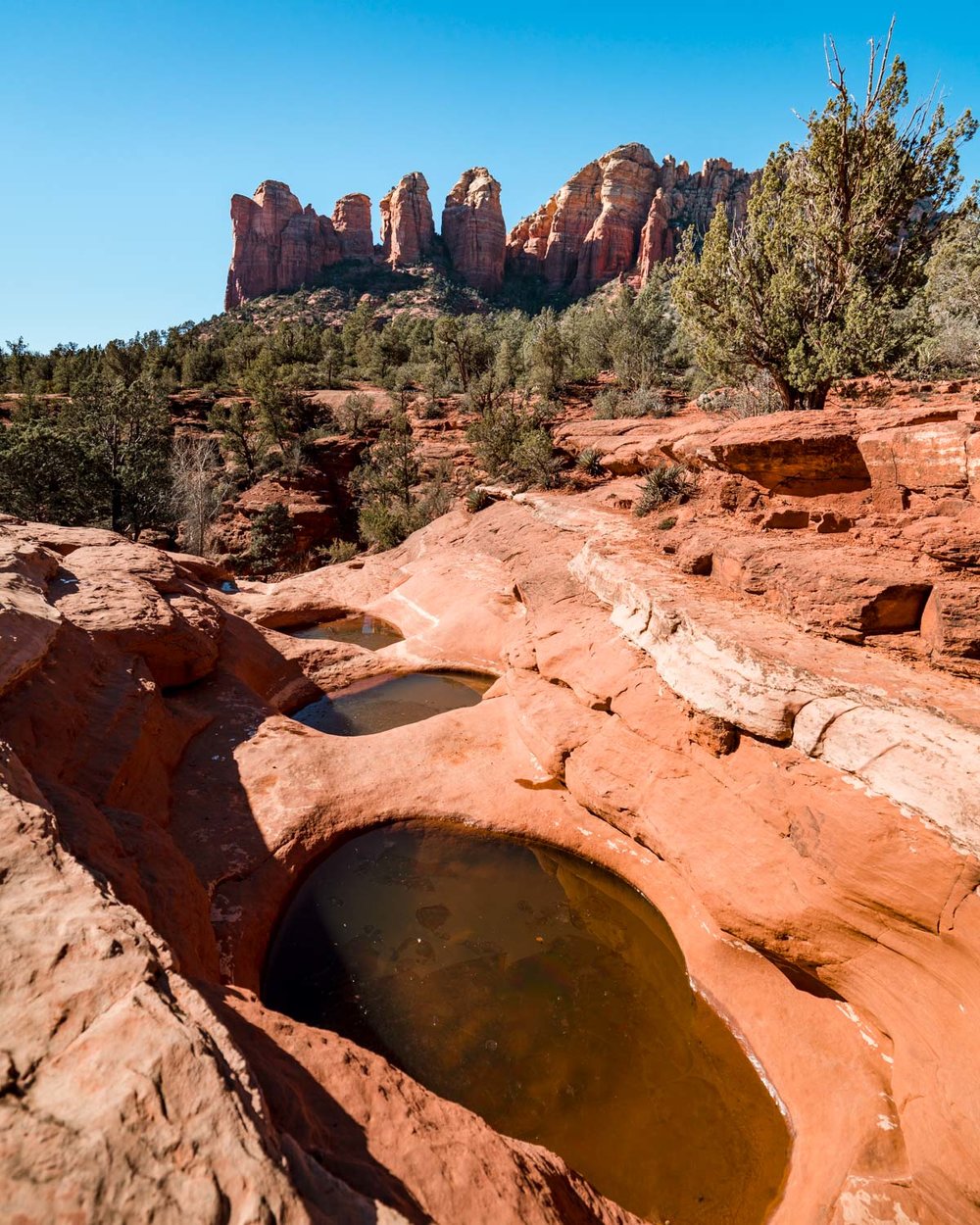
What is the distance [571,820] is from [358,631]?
353 inches

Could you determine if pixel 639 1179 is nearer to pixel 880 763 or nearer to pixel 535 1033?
pixel 535 1033

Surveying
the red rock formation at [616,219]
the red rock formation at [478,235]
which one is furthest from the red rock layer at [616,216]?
the red rock formation at [478,235]

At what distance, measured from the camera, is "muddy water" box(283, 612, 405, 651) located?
46.1ft

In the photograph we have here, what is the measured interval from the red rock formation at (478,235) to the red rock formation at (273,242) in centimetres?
1479

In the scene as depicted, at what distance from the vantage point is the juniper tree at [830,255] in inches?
393

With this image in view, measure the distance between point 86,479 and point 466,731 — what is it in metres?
17.6

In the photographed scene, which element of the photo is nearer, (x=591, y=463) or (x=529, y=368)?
(x=591, y=463)

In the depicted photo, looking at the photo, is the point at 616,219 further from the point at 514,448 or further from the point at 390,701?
the point at 390,701

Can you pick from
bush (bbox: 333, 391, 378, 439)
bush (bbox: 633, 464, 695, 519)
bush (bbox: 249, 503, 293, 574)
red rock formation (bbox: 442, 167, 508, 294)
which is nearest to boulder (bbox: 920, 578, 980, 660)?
bush (bbox: 633, 464, 695, 519)

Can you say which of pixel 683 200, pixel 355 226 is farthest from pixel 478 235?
pixel 683 200

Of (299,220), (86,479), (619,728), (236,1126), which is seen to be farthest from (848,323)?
(299,220)

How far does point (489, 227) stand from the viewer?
69625 millimetres

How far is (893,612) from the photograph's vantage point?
5.87 m

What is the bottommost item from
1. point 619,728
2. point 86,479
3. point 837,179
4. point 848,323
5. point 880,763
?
point 619,728
